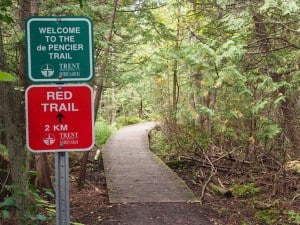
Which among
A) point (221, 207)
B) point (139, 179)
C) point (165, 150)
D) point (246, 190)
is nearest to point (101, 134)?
point (165, 150)

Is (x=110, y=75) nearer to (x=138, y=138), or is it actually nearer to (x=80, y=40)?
(x=80, y=40)

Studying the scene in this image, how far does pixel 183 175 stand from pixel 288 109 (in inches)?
159

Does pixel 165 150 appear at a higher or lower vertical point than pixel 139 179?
lower

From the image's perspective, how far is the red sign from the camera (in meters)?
2.51

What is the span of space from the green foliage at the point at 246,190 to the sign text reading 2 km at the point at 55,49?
771 cm

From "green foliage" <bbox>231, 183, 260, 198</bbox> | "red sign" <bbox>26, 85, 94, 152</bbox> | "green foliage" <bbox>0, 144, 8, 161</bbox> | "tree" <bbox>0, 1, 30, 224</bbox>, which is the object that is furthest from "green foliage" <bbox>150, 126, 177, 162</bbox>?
"red sign" <bbox>26, 85, 94, 152</bbox>

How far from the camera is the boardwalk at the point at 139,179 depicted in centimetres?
895

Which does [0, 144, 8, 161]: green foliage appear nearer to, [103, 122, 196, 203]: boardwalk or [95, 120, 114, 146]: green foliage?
[103, 122, 196, 203]: boardwalk

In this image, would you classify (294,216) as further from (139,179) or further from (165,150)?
(165,150)

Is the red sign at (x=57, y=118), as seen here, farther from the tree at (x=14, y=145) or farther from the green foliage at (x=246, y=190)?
the green foliage at (x=246, y=190)

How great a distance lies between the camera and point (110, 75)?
34.2 feet

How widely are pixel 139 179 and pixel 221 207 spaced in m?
2.90

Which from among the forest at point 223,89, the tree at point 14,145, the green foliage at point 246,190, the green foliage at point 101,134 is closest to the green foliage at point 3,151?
the forest at point 223,89

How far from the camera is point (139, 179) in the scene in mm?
10797
